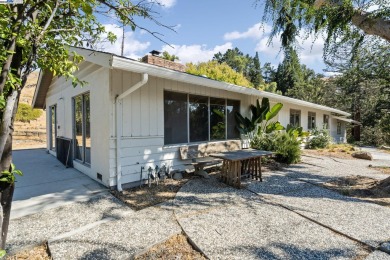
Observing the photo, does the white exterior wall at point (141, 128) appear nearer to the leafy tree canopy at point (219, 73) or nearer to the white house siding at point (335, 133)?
the white house siding at point (335, 133)

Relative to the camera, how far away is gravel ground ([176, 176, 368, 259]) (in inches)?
112

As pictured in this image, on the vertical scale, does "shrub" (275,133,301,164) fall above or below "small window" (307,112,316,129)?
below

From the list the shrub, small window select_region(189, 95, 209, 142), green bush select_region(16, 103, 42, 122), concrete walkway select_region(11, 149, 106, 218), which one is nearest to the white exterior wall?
small window select_region(189, 95, 209, 142)

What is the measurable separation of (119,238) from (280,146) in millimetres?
7058

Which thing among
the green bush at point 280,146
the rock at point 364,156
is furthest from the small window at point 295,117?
the green bush at point 280,146

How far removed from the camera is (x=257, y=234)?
10.8 feet

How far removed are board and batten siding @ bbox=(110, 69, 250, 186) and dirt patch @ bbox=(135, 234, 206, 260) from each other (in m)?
2.67

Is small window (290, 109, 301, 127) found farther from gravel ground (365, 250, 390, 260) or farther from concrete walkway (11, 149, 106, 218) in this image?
concrete walkway (11, 149, 106, 218)

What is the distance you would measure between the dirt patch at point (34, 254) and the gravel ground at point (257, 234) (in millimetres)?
1853

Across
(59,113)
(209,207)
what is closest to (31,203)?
(209,207)

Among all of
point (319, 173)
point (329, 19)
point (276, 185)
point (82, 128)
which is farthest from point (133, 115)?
point (319, 173)

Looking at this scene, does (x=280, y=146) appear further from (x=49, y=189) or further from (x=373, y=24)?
(x=49, y=189)

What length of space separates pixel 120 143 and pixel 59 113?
4944mm

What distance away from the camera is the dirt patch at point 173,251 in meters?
2.77
